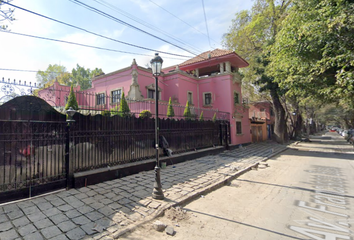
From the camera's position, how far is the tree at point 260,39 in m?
16.8

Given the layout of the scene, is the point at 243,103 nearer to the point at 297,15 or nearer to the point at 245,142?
the point at 245,142

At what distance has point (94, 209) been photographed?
13.0ft

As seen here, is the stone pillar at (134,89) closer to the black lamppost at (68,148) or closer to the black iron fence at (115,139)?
the black iron fence at (115,139)

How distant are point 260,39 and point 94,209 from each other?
21.8m

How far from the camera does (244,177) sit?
729 centimetres

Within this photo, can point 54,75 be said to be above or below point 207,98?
above

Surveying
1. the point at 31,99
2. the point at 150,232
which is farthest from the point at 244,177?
the point at 31,99

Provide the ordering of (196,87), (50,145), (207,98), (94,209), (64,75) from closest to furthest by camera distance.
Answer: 1. (94,209)
2. (50,145)
3. (207,98)
4. (196,87)
5. (64,75)

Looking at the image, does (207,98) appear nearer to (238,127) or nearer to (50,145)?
(238,127)

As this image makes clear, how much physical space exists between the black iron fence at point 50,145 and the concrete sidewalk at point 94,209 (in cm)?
54

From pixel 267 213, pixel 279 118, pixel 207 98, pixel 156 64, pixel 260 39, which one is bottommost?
pixel 267 213

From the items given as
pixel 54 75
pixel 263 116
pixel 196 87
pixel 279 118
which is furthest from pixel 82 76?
pixel 279 118

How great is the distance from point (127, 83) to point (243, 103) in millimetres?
12853

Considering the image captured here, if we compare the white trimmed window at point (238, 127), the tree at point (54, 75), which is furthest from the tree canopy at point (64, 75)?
the white trimmed window at point (238, 127)
